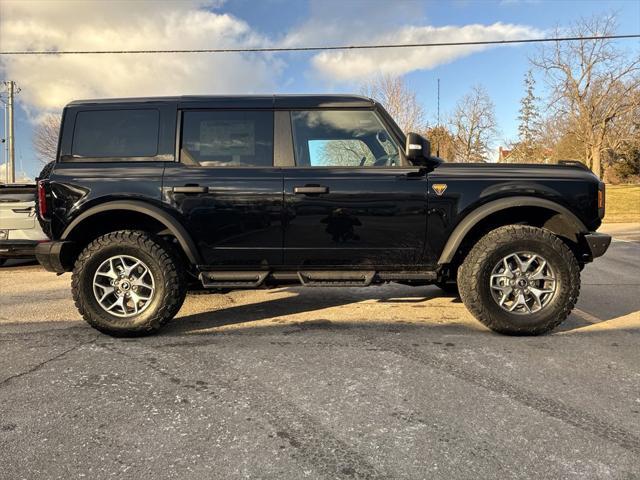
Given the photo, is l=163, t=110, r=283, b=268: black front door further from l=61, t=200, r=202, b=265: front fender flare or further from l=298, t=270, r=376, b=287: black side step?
l=298, t=270, r=376, b=287: black side step

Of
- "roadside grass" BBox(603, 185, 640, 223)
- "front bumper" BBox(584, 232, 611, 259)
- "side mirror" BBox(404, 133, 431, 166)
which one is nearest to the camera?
"side mirror" BBox(404, 133, 431, 166)

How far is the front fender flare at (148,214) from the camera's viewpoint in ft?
13.7

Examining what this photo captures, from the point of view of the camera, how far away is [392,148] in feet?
14.4

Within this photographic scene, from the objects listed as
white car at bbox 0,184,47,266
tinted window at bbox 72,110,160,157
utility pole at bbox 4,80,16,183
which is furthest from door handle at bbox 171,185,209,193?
utility pole at bbox 4,80,16,183

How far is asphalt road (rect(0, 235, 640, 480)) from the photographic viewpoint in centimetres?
237

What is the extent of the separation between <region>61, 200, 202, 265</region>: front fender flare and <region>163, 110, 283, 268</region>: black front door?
88 mm

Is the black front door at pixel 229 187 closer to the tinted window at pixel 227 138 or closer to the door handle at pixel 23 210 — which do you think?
the tinted window at pixel 227 138

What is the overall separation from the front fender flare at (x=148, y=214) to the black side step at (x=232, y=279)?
0.29m

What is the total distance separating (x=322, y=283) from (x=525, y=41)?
1479cm

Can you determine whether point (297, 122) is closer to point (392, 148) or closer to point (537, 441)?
point (392, 148)

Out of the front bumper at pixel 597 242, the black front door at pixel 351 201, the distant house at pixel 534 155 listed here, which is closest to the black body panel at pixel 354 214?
the black front door at pixel 351 201

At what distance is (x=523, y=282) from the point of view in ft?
13.9

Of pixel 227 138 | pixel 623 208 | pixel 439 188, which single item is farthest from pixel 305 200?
pixel 623 208

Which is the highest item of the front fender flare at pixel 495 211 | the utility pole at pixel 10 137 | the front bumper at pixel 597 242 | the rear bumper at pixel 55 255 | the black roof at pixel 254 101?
the utility pole at pixel 10 137
